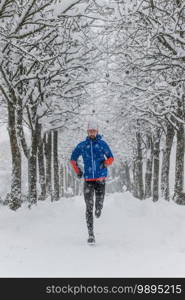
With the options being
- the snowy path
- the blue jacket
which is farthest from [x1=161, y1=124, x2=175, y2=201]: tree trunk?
the blue jacket

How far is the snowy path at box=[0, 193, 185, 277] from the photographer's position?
17.1 ft

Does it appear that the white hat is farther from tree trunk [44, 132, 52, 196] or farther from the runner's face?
tree trunk [44, 132, 52, 196]

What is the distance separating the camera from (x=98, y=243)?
7500mm

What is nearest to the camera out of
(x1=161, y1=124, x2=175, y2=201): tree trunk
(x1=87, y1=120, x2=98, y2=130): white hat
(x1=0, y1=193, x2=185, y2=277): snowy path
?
(x1=0, y1=193, x2=185, y2=277): snowy path

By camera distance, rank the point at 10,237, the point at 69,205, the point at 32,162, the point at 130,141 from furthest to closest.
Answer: the point at 130,141 < the point at 32,162 < the point at 69,205 < the point at 10,237

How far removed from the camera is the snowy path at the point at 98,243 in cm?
520

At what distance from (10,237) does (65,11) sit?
439 centimetres

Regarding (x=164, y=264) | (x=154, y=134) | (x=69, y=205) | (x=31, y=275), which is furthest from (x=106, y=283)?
(x=154, y=134)

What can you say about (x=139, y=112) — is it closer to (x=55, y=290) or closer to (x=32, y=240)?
(x=32, y=240)

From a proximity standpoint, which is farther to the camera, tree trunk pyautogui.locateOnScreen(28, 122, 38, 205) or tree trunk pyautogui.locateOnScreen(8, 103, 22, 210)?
tree trunk pyautogui.locateOnScreen(28, 122, 38, 205)

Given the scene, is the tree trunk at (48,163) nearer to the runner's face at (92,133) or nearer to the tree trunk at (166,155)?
the tree trunk at (166,155)

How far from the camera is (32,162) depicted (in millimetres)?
16109

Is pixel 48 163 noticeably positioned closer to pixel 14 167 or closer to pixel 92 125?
pixel 14 167

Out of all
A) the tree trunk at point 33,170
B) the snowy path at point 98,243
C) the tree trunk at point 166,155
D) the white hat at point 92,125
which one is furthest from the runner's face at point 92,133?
the tree trunk at point 166,155
